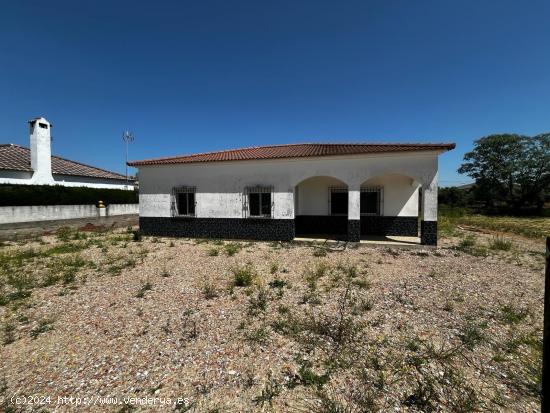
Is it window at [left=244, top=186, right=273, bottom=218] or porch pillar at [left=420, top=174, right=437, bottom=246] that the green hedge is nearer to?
window at [left=244, top=186, right=273, bottom=218]

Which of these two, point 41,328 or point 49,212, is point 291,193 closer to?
point 41,328

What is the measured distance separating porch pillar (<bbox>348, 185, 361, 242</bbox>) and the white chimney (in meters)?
23.4

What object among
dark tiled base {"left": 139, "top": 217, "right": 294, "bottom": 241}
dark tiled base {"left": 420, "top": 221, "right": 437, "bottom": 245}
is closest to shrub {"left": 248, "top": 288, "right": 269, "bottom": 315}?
dark tiled base {"left": 139, "top": 217, "right": 294, "bottom": 241}

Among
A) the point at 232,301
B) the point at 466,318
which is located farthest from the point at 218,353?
the point at 466,318

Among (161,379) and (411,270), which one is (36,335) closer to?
(161,379)

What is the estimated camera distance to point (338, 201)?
12.5 m

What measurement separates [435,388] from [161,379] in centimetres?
304

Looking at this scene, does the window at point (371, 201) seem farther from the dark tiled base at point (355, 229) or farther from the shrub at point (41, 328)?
the shrub at point (41, 328)

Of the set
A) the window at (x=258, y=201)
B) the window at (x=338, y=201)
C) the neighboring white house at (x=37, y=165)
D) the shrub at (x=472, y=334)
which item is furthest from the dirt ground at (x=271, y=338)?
the neighboring white house at (x=37, y=165)

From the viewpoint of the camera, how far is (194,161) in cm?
1188

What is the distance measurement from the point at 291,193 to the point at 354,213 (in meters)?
2.75

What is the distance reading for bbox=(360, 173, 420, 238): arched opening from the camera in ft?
38.5

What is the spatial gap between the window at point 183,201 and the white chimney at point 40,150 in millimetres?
15254

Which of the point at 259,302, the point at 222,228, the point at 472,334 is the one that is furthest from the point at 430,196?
the point at 222,228
